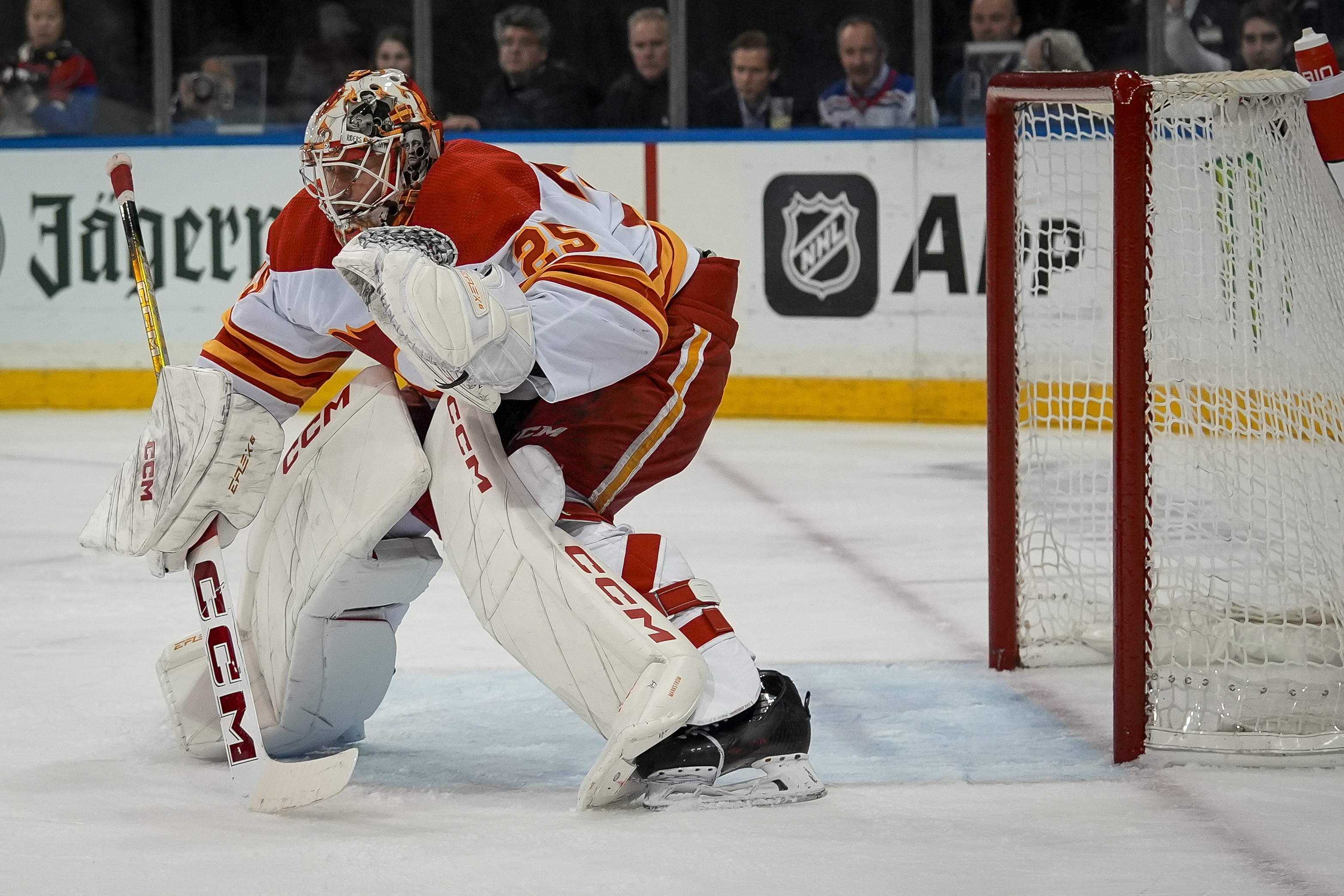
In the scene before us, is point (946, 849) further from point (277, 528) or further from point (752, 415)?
point (752, 415)

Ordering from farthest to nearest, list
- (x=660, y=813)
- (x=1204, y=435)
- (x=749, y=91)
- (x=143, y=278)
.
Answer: (x=749, y=91)
(x=1204, y=435)
(x=143, y=278)
(x=660, y=813)

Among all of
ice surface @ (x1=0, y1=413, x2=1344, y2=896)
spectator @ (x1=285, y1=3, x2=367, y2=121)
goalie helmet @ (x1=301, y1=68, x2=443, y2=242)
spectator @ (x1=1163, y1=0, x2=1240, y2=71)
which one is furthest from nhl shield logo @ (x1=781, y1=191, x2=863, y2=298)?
goalie helmet @ (x1=301, y1=68, x2=443, y2=242)

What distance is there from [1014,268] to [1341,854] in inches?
46.3

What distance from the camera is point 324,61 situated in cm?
636

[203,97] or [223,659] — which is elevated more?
[203,97]

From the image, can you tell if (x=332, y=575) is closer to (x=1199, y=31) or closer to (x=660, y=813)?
(x=660, y=813)

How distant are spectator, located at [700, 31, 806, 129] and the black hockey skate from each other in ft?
13.3

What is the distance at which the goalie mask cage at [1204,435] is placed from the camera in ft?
7.13

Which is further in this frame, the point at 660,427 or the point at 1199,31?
the point at 1199,31

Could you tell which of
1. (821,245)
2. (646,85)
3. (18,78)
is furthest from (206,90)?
(821,245)

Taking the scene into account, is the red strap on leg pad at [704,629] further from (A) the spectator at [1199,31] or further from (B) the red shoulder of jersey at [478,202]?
(A) the spectator at [1199,31]

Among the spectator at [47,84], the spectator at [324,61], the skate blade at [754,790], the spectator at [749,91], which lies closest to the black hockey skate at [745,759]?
the skate blade at [754,790]

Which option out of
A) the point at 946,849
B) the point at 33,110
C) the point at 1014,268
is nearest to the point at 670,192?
the point at 33,110

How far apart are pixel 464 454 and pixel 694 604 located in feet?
1.00
